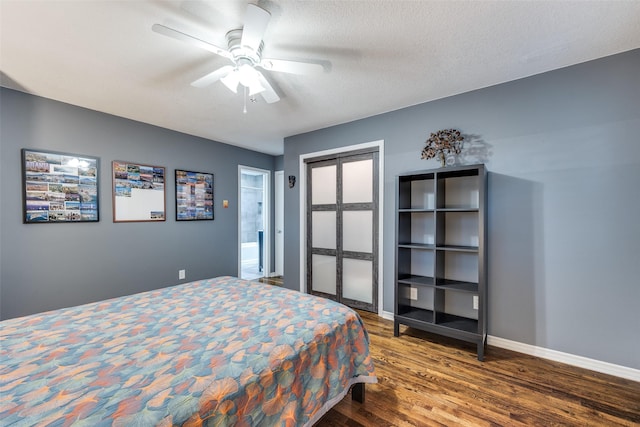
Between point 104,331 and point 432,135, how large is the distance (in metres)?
3.07

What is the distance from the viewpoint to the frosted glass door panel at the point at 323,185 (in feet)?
12.6

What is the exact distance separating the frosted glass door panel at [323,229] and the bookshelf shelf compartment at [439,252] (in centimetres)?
118

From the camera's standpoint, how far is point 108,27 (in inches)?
69.0

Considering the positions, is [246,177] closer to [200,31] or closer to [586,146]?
[200,31]

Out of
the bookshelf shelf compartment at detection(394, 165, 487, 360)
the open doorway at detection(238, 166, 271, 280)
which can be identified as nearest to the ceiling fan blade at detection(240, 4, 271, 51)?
the bookshelf shelf compartment at detection(394, 165, 487, 360)

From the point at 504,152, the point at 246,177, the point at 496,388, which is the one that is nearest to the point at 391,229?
the point at 504,152

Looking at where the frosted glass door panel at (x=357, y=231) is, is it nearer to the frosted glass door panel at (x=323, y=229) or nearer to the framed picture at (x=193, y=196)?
the frosted glass door panel at (x=323, y=229)

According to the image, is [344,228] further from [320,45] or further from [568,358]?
[568,358]

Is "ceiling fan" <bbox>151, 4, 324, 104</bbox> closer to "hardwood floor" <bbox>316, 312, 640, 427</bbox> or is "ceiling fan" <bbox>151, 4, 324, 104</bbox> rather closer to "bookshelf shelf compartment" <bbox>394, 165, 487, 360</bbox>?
"bookshelf shelf compartment" <bbox>394, 165, 487, 360</bbox>

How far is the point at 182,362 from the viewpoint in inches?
44.3

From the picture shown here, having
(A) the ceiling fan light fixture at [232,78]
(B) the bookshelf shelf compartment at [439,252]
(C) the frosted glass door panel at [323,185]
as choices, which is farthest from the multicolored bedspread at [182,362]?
(C) the frosted glass door panel at [323,185]

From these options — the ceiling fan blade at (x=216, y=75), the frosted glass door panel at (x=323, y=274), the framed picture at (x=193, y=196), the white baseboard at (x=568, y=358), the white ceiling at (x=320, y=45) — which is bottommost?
the white baseboard at (x=568, y=358)

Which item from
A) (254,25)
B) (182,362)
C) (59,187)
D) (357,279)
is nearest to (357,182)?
(357,279)

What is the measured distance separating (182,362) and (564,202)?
9.83ft
